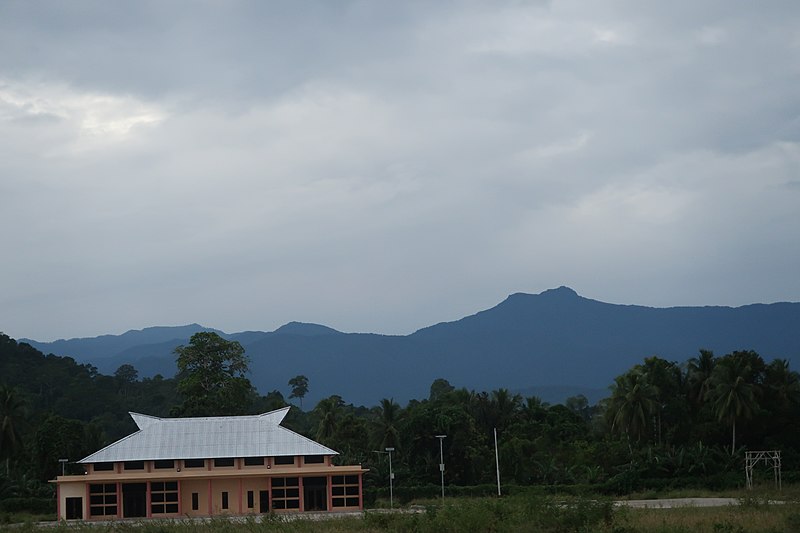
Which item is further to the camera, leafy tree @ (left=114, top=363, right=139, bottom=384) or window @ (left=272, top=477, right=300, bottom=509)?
leafy tree @ (left=114, top=363, right=139, bottom=384)

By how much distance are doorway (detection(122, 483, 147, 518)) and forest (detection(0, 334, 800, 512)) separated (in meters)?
6.71

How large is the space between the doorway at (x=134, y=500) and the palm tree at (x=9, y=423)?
1648cm

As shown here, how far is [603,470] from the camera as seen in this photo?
221 feet

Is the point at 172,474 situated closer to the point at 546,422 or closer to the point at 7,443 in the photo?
the point at 7,443

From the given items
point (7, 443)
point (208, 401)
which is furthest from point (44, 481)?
point (208, 401)

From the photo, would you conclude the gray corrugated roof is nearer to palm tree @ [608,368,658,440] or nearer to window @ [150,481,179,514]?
window @ [150,481,179,514]

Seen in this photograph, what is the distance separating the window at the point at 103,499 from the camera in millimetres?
55906

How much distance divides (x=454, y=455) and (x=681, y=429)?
16.9 m

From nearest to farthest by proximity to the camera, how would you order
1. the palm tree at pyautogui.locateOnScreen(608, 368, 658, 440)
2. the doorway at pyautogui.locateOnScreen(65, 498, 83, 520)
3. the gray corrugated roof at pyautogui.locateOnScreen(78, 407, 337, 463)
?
the doorway at pyautogui.locateOnScreen(65, 498, 83, 520)
the gray corrugated roof at pyautogui.locateOnScreen(78, 407, 337, 463)
the palm tree at pyautogui.locateOnScreen(608, 368, 658, 440)

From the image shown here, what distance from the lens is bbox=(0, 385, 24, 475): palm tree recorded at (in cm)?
Result: 6794

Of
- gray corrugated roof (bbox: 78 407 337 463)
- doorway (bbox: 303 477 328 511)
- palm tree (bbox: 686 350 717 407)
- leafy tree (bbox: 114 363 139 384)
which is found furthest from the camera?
leafy tree (bbox: 114 363 139 384)

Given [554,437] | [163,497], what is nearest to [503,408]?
[554,437]

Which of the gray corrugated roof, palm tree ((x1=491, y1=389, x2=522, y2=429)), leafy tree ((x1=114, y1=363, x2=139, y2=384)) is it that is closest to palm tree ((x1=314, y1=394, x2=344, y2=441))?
palm tree ((x1=491, y1=389, x2=522, y2=429))

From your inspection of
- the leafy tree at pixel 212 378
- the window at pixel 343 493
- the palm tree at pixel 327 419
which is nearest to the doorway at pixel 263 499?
the window at pixel 343 493
